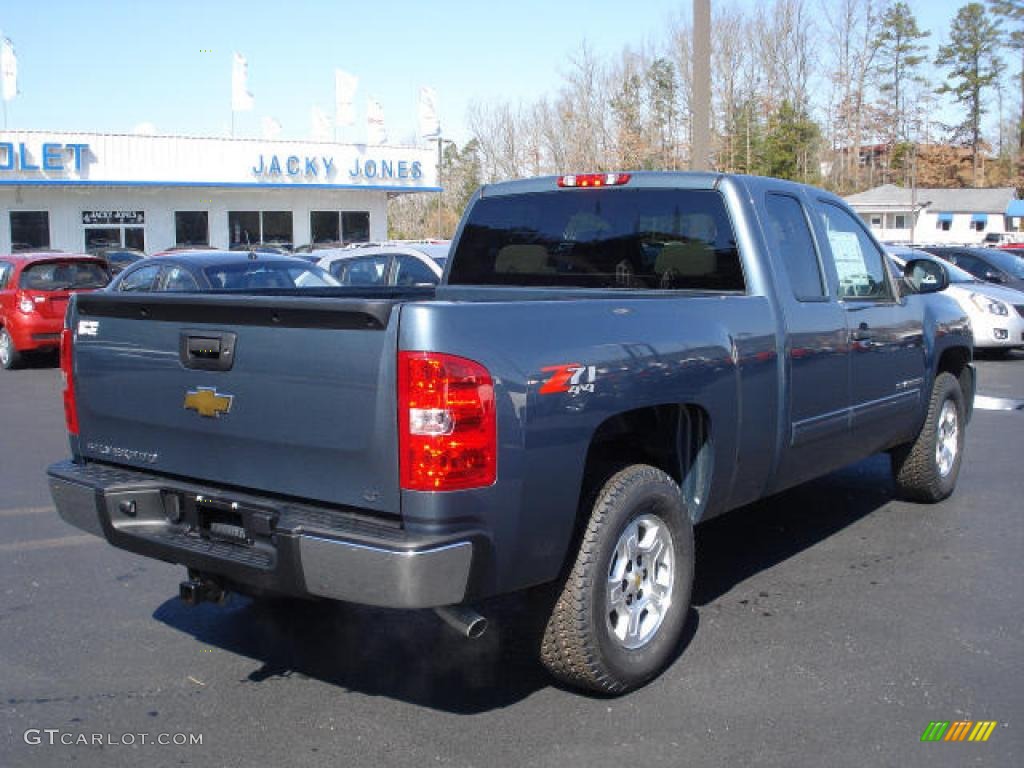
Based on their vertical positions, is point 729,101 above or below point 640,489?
above

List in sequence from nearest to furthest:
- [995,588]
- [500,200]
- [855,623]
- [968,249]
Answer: [855,623] < [995,588] < [500,200] < [968,249]

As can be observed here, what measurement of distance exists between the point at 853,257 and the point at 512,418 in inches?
127

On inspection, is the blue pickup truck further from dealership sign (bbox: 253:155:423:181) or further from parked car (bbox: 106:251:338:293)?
dealership sign (bbox: 253:155:423:181)

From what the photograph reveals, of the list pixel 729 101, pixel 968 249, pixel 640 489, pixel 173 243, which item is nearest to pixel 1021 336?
pixel 968 249

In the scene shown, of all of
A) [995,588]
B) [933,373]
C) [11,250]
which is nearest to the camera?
[995,588]

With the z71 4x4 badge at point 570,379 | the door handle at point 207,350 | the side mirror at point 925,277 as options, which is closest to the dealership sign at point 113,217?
the side mirror at point 925,277

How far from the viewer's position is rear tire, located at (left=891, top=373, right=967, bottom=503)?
22.5 feet

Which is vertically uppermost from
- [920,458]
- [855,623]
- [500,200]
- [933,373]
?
[500,200]

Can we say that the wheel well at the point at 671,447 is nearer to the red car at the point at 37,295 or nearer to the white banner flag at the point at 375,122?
the red car at the point at 37,295

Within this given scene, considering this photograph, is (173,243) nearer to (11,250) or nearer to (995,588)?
(11,250)

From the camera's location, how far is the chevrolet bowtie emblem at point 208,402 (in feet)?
12.6

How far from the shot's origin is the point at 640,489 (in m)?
4.10

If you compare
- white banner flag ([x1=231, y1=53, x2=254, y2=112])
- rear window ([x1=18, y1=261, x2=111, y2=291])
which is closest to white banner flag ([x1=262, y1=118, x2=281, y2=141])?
white banner flag ([x1=231, y1=53, x2=254, y2=112])

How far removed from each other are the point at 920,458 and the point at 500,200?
3.13 meters
